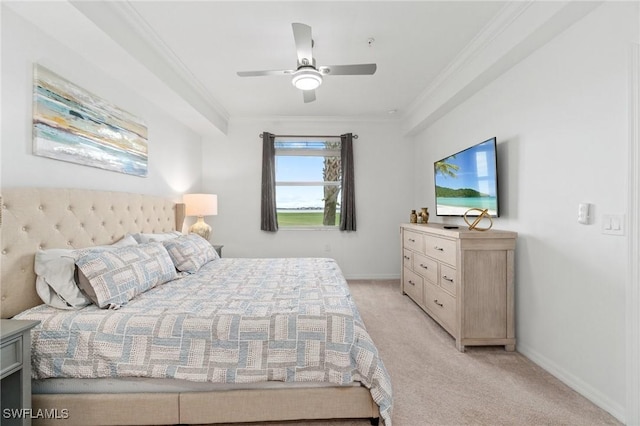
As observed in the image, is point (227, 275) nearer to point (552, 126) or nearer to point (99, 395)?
point (99, 395)

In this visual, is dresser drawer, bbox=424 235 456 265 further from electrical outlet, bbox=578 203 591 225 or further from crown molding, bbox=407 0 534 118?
crown molding, bbox=407 0 534 118

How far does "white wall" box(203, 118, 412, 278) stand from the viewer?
4750 millimetres

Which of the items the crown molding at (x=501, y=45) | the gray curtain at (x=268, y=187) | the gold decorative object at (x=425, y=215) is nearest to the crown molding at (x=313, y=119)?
the gray curtain at (x=268, y=187)

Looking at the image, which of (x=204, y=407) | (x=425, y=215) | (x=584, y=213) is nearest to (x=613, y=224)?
(x=584, y=213)

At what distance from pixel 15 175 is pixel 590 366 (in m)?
3.74

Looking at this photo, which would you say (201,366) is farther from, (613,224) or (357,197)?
(357,197)

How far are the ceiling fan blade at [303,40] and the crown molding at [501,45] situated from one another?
1462mm

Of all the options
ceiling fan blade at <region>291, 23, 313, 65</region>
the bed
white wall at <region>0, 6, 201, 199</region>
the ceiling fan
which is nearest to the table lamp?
white wall at <region>0, 6, 201, 199</region>

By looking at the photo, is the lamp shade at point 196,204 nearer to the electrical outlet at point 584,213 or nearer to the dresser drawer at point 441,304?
the dresser drawer at point 441,304

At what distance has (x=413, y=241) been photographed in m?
3.68

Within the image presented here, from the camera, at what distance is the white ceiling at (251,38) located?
2049mm

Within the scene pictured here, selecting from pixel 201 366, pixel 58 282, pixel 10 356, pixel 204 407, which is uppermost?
pixel 58 282

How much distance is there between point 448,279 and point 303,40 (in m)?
2.34

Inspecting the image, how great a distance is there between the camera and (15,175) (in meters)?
1.77
